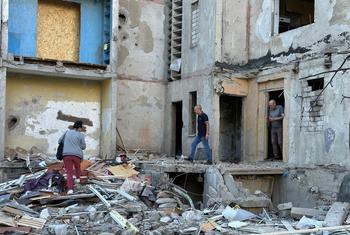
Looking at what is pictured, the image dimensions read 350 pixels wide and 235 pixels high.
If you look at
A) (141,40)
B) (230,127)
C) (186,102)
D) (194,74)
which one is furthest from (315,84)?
(141,40)

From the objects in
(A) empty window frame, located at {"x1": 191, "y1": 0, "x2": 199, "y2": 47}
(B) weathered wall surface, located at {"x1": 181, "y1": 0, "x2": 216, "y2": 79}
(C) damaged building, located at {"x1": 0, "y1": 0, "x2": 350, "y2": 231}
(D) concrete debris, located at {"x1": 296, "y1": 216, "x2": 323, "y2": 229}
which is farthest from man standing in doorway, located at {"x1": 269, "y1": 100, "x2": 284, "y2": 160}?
(D) concrete debris, located at {"x1": 296, "y1": 216, "x2": 323, "y2": 229}

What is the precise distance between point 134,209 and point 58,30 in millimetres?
8695

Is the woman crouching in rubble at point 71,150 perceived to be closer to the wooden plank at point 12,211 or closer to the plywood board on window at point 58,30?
the wooden plank at point 12,211

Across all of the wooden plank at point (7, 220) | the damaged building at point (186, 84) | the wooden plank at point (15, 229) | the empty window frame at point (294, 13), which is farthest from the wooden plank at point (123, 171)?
the empty window frame at point (294, 13)

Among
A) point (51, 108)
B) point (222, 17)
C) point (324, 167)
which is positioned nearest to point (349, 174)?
point (324, 167)

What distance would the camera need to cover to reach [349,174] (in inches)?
457

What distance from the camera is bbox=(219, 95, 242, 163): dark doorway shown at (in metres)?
17.4

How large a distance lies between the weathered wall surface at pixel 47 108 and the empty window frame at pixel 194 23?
12.7 feet

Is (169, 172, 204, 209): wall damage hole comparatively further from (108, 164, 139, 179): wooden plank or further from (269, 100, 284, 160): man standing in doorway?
(269, 100, 284, 160): man standing in doorway

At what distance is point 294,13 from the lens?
1861cm

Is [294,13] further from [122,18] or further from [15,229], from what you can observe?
[15,229]

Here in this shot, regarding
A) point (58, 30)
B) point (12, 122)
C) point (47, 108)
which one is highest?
point (58, 30)

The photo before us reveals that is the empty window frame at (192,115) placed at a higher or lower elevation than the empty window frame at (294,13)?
lower

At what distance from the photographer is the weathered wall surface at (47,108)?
16.0 m
